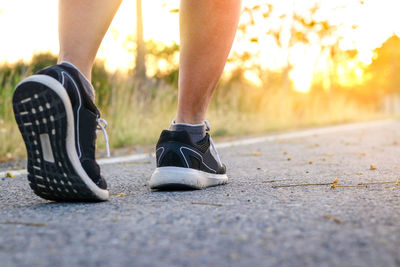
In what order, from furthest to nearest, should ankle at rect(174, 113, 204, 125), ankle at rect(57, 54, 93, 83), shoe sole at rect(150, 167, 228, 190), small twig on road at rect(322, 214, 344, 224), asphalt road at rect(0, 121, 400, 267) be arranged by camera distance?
ankle at rect(174, 113, 204, 125) → shoe sole at rect(150, 167, 228, 190) → ankle at rect(57, 54, 93, 83) → small twig on road at rect(322, 214, 344, 224) → asphalt road at rect(0, 121, 400, 267)

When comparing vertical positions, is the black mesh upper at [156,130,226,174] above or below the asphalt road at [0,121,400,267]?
above

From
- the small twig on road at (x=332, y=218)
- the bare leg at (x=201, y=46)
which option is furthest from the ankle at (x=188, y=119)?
the small twig on road at (x=332, y=218)

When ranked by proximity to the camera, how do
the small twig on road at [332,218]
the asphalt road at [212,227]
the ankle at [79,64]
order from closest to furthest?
the asphalt road at [212,227] < the small twig on road at [332,218] < the ankle at [79,64]

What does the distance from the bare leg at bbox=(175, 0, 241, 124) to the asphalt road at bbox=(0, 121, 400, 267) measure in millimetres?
328

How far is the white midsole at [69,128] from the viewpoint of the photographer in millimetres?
1396

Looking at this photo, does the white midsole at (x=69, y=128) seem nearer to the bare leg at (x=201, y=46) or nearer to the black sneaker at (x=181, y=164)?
the black sneaker at (x=181, y=164)

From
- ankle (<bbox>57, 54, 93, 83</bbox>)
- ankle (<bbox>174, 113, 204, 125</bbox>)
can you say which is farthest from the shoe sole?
ankle (<bbox>57, 54, 93, 83</bbox>)

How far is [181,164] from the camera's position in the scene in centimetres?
175

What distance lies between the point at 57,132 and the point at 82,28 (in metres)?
0.36

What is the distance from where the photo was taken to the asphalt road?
2.97 feet

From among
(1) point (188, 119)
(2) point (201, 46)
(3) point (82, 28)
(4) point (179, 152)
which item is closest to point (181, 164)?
(4) point (179, 152)

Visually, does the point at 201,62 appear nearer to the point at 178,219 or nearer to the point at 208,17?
the point at 208,17

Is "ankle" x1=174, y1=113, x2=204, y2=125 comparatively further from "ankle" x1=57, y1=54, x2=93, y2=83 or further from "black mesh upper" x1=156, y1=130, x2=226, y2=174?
"ankle" x1=57, y1=54, x2=93, y2=83

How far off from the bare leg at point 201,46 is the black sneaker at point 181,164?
0.09 metres
